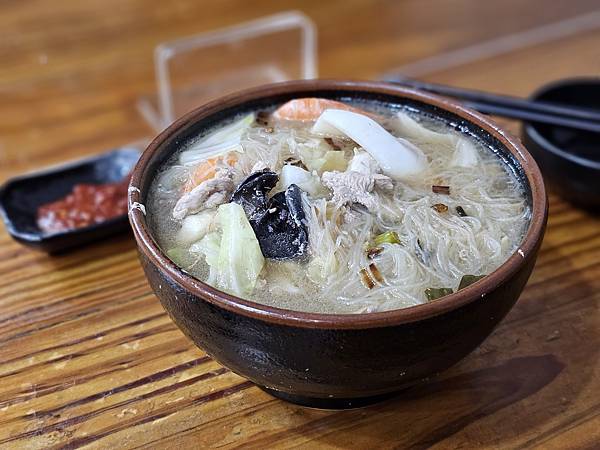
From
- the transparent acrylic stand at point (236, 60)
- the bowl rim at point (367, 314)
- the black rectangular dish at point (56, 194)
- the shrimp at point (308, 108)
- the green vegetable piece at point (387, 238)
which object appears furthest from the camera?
the transparent acrylic stand at point (236, 60)

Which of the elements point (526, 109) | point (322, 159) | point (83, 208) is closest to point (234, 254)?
point (322, 159)

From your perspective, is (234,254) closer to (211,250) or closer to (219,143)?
(211,250)

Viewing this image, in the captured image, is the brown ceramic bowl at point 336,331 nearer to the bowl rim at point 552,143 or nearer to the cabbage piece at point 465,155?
the cabbage piece at point 465,155

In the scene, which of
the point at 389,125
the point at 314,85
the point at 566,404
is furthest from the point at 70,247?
the point at 566,404

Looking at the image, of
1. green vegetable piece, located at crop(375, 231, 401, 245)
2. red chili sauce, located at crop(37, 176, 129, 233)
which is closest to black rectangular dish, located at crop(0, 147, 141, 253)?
red chili sauce, located at crop(37, 176, 129, 233)

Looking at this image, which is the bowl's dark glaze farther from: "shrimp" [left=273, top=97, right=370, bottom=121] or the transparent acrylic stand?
the transparent acrylic stand

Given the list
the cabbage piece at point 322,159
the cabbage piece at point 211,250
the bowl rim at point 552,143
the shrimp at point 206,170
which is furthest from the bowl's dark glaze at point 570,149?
the cabbage piece at point 211,250
